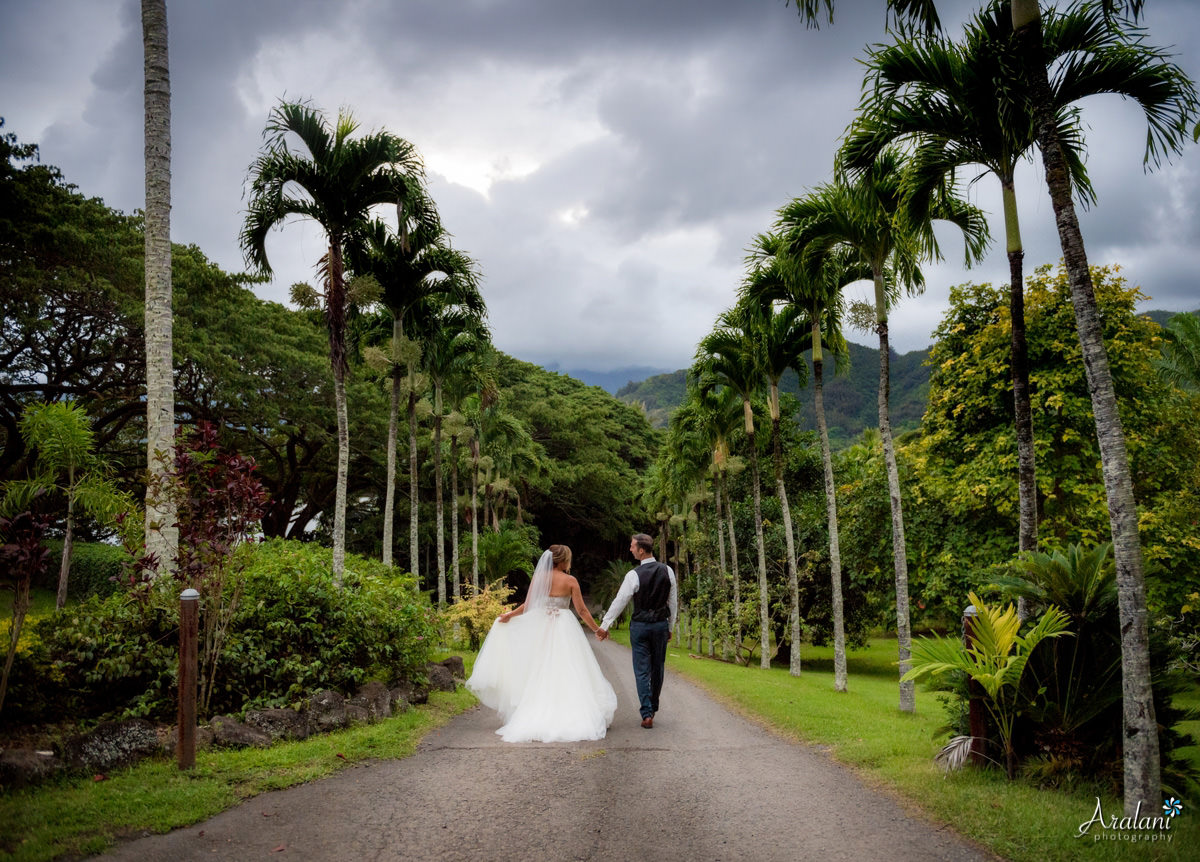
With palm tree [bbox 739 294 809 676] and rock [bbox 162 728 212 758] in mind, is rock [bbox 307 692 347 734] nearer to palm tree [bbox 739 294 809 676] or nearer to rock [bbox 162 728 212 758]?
rock [bbox 162 728 212 758]

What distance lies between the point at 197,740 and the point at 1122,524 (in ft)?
26.2

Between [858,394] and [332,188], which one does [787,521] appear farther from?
[858,394]

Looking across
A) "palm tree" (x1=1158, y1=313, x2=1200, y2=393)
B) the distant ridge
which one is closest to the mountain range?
the distant ridge

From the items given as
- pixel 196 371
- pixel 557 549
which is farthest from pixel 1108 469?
pixel 196 371

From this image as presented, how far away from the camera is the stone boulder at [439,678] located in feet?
34.9

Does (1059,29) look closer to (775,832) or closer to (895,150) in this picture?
(895,150)

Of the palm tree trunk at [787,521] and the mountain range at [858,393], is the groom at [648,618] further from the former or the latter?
the mountain range at [858,393]

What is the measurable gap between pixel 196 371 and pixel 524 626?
19.6m

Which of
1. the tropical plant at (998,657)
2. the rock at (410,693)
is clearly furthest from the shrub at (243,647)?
the tropical plant at (998,657)

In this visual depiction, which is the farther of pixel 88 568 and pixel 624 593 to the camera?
pixel 88 568

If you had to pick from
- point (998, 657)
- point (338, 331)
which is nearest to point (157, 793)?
point (998, 657)

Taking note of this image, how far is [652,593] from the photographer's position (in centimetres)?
845

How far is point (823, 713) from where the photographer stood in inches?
399

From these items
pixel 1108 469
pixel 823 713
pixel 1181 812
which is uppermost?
pixel 1108 469
